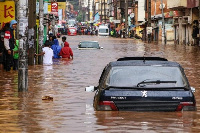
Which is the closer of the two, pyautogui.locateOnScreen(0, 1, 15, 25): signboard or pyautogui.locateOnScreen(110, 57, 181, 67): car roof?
pyautogui.locateOnScreen(110, 57, 181, 67): car roof

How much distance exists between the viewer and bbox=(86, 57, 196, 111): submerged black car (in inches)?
487

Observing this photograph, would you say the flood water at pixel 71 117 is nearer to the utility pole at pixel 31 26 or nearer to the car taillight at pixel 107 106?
the car taillight at pixel 107 106

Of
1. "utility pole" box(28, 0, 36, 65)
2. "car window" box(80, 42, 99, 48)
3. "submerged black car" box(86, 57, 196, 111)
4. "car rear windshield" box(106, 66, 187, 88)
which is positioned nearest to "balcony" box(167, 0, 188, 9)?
"car window" box(80, 42, 99, 48)

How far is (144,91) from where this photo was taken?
40.7 feet

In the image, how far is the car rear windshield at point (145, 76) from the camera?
1262cm

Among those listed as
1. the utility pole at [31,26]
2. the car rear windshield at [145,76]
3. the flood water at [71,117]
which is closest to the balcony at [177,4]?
the utility pole at [31,26]

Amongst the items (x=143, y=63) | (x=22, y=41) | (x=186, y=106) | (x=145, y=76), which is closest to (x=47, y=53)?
(x=22, y=41)

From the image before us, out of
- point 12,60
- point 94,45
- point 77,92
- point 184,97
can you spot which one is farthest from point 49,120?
point 94,45

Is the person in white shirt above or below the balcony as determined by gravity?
below

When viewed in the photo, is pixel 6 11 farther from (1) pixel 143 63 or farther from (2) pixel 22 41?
(1) pixel 143 63

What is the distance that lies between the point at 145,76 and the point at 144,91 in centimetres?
47

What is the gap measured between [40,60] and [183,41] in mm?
53092

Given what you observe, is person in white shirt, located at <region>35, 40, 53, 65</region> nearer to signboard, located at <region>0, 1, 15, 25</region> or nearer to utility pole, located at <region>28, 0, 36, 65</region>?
utility pole, located at <region>28, 0, 36, 65</region>

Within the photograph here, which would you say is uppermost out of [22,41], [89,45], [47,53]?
[22,41]
